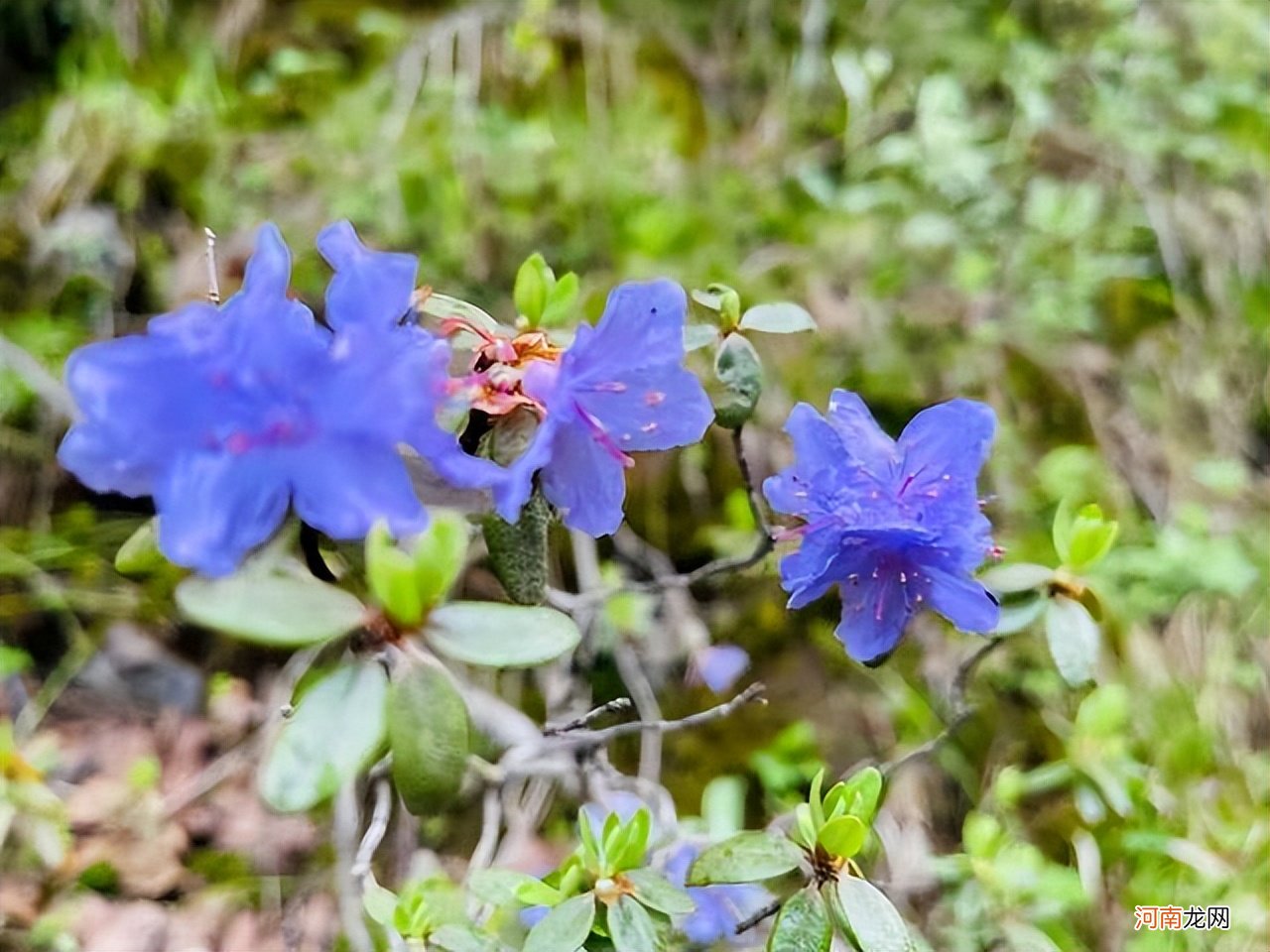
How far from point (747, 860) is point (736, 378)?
0.35m

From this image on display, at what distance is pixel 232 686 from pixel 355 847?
31 cm

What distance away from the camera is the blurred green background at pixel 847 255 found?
1.37m

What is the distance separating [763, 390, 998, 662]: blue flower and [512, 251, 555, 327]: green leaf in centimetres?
19

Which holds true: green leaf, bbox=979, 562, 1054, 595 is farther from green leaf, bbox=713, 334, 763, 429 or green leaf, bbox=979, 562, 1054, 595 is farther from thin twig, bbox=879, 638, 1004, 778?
green leaf, bbox=713, 334, 763, 429

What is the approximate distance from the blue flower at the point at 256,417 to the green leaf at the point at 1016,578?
50 centimetres

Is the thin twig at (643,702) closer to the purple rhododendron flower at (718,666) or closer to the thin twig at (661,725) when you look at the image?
the purple rhododendron flower at (718,666)

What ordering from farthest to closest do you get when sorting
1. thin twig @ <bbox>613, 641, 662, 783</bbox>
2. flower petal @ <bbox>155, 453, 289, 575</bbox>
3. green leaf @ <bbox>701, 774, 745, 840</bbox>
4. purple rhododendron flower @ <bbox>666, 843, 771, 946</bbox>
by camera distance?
thin twig @ <bbox>613, 641, 662, 783</bbox> < green leaf @ <bbox>701, 774, 745, 840</bbox> < purple rhododendron flower @ <bbox>666, 843, 771, 946</bbox> < flower petal @ <bbox>155, 453, 289, 575</bbox>

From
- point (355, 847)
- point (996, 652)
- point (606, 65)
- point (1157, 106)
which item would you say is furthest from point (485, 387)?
point (1157, 106)

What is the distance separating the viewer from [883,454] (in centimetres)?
74

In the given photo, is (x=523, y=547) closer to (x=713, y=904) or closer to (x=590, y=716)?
(x=590, y=716)

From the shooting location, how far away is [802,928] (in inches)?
26.3

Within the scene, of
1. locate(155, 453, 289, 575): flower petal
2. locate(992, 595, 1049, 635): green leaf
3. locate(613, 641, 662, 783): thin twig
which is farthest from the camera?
locate(613, 641, 662, 783): thin twig

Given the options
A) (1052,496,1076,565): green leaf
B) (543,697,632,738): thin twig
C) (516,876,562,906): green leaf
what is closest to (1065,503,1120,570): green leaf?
(1052,496,1076,565): green leaf

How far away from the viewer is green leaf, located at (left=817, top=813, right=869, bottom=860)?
0.68m
